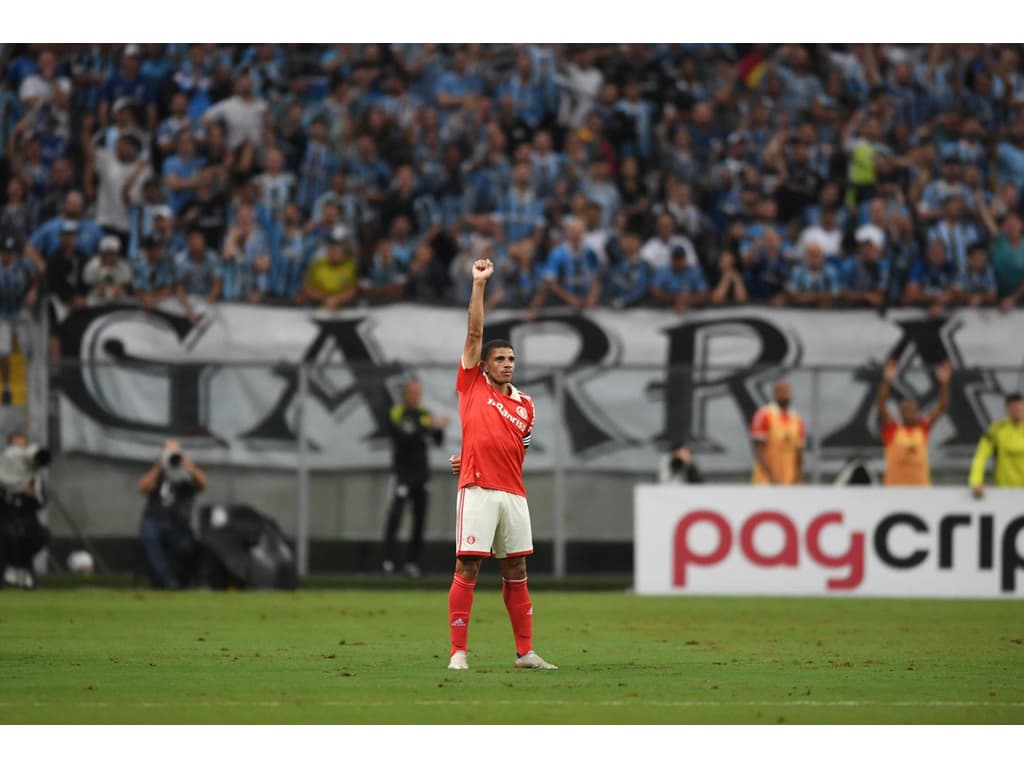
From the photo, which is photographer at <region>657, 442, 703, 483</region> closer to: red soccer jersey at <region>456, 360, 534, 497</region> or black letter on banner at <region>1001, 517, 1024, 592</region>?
black letter on banner at <region>1001, 517, 1024, 592</region>

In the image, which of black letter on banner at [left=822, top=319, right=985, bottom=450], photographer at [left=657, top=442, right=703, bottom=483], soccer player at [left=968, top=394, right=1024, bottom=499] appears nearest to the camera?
soccer player at [left=968, top=394, right=1024, bottom=499]

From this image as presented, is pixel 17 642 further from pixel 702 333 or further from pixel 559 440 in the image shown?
pixel 702 333

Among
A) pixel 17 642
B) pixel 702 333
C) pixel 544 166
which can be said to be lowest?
pixel 17 642

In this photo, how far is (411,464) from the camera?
920 inches

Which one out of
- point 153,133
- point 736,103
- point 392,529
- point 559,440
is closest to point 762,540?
point 559,440

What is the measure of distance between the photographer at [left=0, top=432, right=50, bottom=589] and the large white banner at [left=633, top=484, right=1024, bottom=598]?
290 inches

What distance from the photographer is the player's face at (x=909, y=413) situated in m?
22.1

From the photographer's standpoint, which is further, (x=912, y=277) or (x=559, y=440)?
(x=912, y=277)

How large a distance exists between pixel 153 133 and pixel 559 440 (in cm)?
792

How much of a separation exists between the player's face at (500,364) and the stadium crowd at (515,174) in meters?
12.4

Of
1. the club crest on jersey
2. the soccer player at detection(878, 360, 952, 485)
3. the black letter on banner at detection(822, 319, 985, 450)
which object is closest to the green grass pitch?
the club crest on jersey

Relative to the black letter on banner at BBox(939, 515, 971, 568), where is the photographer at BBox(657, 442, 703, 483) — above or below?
above

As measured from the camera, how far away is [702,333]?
79.9ft

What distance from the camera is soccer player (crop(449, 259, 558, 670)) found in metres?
11.9
